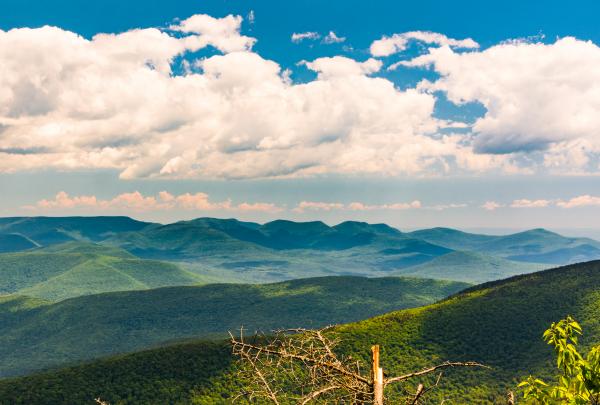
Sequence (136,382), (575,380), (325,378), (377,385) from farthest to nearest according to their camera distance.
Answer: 1. (136,382)
2. (575,380)
3. (325,378)
4. (377,385)

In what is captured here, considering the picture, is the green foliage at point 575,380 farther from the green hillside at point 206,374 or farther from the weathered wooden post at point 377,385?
the green hillside at point 206,374

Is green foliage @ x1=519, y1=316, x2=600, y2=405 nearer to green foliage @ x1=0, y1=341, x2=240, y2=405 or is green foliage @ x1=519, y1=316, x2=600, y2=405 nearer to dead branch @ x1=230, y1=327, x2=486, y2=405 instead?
dead branch @ x1=230, y1=327, x2=486, y2=405

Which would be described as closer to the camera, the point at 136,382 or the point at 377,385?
the point at 377,385

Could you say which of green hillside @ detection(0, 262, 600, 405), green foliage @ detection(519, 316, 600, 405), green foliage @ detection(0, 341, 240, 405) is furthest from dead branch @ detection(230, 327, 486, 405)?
green foliage @ detection(0, 341, 240, 405)

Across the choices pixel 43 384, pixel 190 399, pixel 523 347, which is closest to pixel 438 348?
pixel 523 347

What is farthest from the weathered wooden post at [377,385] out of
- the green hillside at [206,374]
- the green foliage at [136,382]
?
the green foliage at [136,382]

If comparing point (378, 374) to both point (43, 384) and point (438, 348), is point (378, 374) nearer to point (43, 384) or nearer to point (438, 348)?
point (43, 384)

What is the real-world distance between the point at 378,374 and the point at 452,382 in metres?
177

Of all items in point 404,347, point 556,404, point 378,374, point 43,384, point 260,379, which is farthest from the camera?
point 404,347

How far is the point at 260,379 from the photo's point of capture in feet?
44.2

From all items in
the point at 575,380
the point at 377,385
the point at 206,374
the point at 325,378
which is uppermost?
the point at 377,385

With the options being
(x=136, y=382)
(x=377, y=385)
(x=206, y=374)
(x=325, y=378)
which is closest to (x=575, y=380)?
(x=377, y=385)

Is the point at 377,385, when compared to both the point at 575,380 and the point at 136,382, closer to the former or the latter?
the point at 575,380

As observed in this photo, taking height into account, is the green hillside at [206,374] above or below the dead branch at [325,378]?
below
